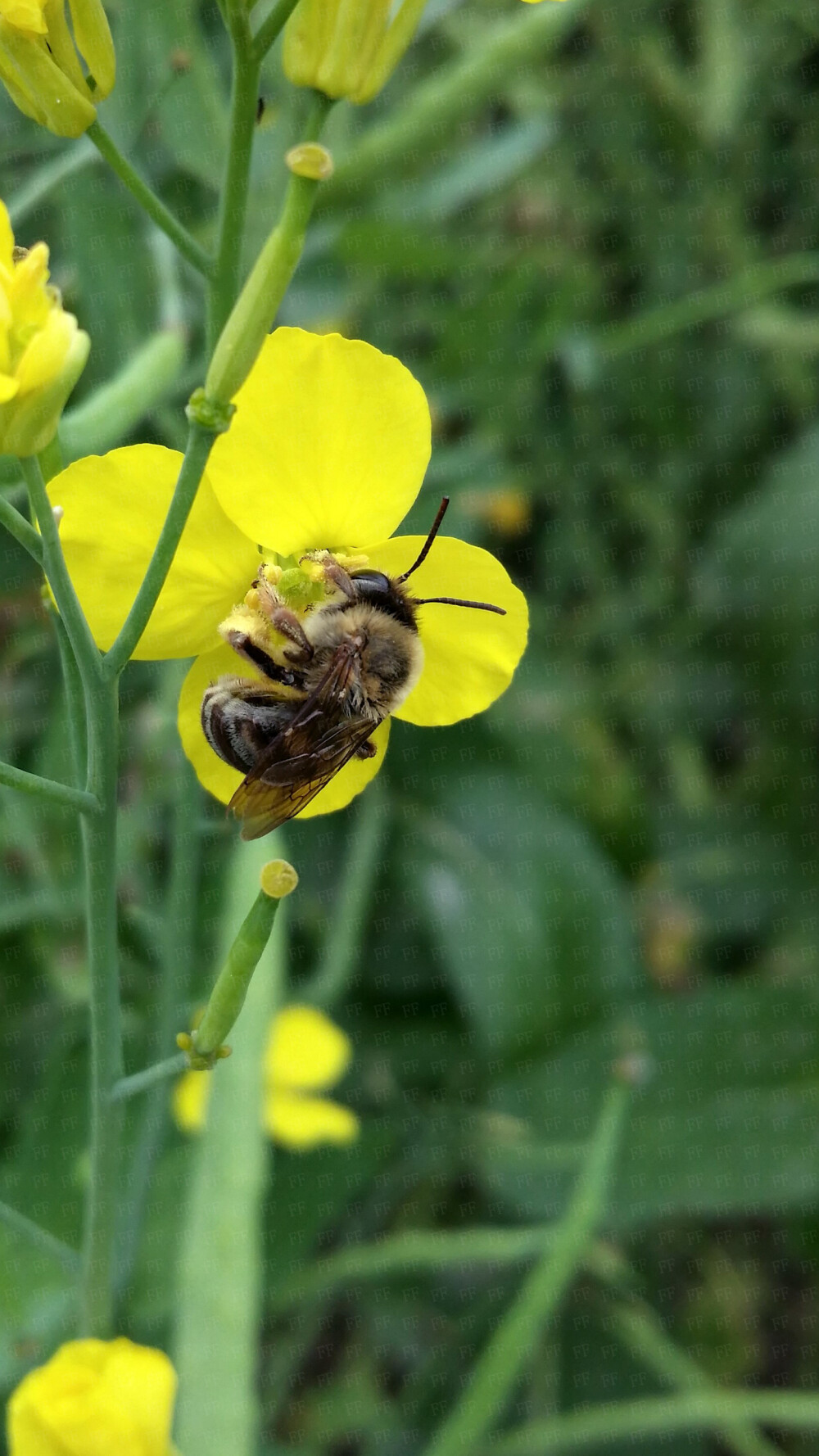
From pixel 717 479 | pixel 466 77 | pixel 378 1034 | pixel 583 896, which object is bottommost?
pixel 378 1034

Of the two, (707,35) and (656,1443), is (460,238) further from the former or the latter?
(656,1443)

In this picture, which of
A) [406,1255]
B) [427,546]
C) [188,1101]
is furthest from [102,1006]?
[188,1101]

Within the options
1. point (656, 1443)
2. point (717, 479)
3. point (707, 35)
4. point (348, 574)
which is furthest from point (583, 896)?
point (707, 35)

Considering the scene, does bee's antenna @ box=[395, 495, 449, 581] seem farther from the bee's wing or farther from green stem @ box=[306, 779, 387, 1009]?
green stem @ box=[306, 779, 387, 1009]

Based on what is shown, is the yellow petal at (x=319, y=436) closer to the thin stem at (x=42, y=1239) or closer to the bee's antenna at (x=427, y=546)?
the bee's antenna at (x=427, y=546)

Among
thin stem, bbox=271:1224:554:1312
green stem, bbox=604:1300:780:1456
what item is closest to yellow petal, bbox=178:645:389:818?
thin stem, bbox=271:1224:554:1312

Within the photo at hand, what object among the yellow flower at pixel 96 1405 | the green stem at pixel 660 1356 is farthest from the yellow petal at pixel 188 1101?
the yellow flower at pixel 96 1405
